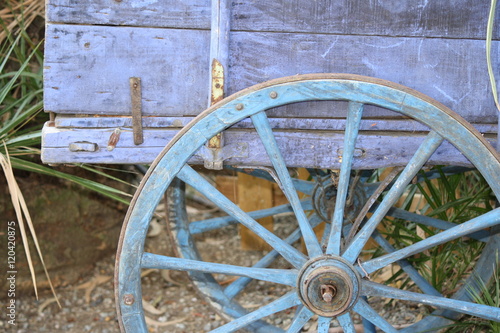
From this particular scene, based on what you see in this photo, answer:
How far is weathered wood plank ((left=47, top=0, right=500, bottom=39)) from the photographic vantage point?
1717mm

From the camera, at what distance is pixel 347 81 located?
160cm

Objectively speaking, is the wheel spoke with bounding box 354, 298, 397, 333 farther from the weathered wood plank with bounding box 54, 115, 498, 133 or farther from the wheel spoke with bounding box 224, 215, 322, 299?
the wheel spoke with bounding box 224, 215, 322, 299

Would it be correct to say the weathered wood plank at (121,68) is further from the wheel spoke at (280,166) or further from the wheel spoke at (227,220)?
the wheel spoke at (227,220)

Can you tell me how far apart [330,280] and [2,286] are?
1.84 m

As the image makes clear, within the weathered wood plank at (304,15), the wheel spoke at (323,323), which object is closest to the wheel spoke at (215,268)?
the wheel spoke at (323,323)

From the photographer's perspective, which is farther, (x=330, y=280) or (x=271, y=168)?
(x=271, y=168)

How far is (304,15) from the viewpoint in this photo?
1.74 meters

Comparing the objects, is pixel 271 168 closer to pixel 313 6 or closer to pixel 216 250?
pixel 313 6

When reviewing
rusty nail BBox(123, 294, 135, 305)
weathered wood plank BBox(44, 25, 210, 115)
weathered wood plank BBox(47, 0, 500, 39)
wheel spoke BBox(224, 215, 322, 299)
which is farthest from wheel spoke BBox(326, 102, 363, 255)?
wheel spoke BBox(224, 215, 322, 299)

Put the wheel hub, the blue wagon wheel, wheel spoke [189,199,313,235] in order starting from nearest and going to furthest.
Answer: the blue wagon wheel
the wheel hub
wheel spoke [189,199,313,235]

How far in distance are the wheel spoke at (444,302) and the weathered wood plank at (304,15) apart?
722mm

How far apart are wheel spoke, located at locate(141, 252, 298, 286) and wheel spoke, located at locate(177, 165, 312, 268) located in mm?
48

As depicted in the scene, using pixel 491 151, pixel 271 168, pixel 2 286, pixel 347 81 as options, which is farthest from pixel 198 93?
pixel 2 286

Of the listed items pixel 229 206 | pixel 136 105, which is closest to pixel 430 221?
pixel 229 206
